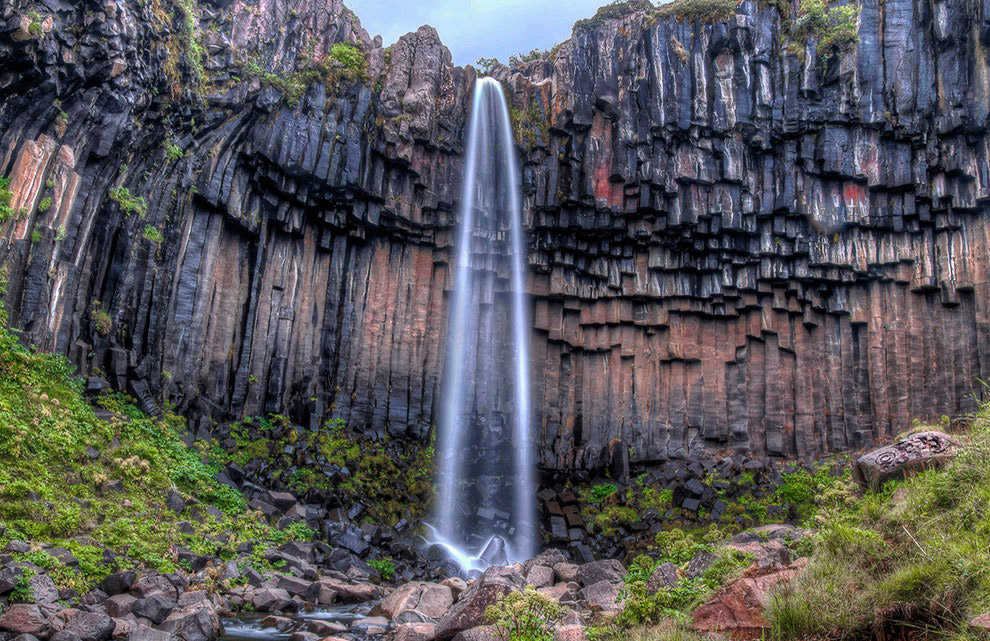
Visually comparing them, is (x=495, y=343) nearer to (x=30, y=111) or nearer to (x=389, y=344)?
(x=389, y=344)

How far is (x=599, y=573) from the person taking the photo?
11094 mm

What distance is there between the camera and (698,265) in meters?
21.1

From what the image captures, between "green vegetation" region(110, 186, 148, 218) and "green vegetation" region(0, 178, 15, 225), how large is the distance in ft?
9.28

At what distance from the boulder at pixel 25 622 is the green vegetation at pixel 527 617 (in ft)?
14.8

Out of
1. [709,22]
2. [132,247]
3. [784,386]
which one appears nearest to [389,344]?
[132,247]

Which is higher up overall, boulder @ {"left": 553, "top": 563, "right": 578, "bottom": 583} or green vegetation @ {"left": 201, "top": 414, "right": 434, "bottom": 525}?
green vegetation @ {"left": 201, "top": 414, "right": 434, "bottom": 525}

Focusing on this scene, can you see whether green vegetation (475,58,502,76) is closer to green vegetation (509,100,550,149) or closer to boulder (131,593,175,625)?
green vegetation (509,100,550,149)

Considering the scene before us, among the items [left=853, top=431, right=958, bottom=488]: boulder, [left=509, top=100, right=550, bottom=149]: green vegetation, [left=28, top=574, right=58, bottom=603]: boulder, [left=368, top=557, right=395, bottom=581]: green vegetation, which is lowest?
[left=368, top=557, right=395, bottom=581]: green vegetation

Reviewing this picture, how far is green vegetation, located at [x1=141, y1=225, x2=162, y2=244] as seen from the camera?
50.9 ft

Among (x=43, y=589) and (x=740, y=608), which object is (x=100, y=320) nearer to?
(x=43, y=589)

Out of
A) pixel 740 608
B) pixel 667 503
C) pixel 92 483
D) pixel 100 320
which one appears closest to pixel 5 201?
pixel 100 320

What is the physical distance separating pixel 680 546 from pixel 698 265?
1267 cm

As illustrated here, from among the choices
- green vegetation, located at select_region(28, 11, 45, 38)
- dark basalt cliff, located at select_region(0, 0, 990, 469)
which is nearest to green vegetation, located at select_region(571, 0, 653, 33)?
dark basalt cliff, located at select_region(0, 0, 990, 469)

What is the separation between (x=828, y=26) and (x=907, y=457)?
16.8 metres
